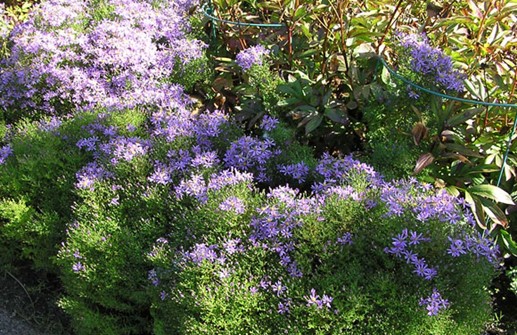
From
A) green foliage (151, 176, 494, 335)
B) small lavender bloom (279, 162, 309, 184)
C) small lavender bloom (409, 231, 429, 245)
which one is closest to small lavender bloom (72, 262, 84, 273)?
green foliage (151, 176, 494, 335)

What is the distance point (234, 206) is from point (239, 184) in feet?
0.63

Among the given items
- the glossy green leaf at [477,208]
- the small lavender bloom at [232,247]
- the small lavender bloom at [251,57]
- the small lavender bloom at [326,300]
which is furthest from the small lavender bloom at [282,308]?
the small lavender bloom at [251,57]

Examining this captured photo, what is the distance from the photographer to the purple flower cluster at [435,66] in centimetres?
286

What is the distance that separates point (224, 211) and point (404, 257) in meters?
0.73

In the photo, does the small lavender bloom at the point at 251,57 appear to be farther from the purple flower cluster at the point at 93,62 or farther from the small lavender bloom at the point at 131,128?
the small lavender bloom at the point at 131,128

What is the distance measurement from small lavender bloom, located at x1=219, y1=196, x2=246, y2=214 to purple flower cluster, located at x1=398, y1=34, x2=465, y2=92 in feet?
3.88

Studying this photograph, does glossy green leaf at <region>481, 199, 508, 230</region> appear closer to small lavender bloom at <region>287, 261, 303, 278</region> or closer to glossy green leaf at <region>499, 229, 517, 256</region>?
glossy green leaf at <region>499, 229, 517, 256</region>

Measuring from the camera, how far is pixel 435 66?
2.86 metres

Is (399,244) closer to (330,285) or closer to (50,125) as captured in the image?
(330,285)

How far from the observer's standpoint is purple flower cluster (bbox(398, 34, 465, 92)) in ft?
9.37

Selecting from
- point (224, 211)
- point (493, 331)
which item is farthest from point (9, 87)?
point (493, 331)

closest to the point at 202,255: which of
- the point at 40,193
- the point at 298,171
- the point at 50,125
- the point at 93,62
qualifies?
the point at 298,171

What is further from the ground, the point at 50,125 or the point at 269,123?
the point at 269,123

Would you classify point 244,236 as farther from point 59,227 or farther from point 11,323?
point 11,323
